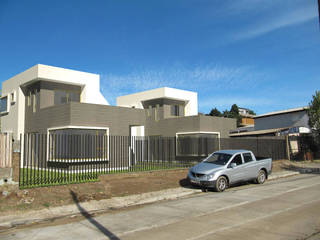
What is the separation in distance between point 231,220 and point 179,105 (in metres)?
24.4

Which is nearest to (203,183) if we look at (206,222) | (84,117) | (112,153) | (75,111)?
(206,222)

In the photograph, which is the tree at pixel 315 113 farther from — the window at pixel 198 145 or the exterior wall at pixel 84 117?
the exterior wall at pixel 84 117

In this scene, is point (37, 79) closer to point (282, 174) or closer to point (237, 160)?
point (237, 160)

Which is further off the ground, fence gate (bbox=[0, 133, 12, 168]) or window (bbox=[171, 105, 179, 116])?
window (bbox=[171, 105, 179, 116])

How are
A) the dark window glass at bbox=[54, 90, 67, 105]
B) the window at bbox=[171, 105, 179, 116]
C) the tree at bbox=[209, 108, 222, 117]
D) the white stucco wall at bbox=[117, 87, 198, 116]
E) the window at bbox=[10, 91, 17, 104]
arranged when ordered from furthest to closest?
the tree at bbox=[209, 108, 222, 117], the window at bbox=[171, 105, 179, 116], the white stucco wall at bbox=[117, 87, 198, 116], the window at bbox=[10, 91, 17, 104], the dark window glass at bbox=[54, 90, 67, 105]

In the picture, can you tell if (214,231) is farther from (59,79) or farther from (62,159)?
(59,79)

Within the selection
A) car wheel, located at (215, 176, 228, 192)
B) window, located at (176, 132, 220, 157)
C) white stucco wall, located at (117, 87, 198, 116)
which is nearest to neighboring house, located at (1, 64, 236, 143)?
white stucco wall, located at (117, 87, 198, 116)

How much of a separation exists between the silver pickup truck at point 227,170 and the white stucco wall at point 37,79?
1207 cm

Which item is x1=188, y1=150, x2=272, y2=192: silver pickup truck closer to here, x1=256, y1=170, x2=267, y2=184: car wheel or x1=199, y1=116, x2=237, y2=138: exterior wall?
x1=256, y1=170, x2=267, y2=184: car wheel

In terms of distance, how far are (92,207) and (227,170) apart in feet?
18.6

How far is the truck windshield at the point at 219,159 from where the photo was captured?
12674mm

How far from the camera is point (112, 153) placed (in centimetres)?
1805

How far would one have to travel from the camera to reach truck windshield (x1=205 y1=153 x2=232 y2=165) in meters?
12.7

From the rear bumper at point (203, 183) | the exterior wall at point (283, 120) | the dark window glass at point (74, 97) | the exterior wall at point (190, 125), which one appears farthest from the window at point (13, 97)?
the exterior wall at point (283, 120)
